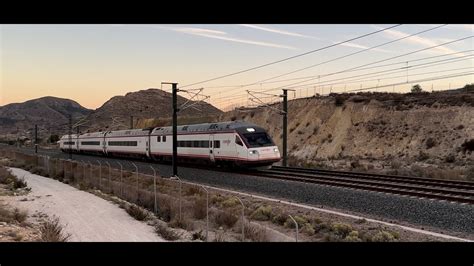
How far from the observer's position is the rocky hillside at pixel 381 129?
47.3 m

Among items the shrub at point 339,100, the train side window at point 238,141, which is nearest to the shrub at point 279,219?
the train side window at point 238,141

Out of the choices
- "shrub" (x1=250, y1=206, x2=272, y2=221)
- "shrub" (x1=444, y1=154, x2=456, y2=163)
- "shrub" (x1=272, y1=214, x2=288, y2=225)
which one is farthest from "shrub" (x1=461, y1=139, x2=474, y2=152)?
"shrub" (x1=272, y1=214, x2=288, y2=225)

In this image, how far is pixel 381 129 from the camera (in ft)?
190

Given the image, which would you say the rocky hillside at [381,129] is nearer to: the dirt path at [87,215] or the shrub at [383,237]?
the dirt path at [87,215]

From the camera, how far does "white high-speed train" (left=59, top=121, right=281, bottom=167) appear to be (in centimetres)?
3058

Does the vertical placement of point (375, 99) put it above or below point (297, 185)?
above

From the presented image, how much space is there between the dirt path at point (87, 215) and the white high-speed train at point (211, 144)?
30.9 ft

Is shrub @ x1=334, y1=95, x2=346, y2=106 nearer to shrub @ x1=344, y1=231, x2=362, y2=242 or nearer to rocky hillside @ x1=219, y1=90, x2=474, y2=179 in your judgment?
rocky hillside @ x1=219, y1=90, x2=474, y2=179
